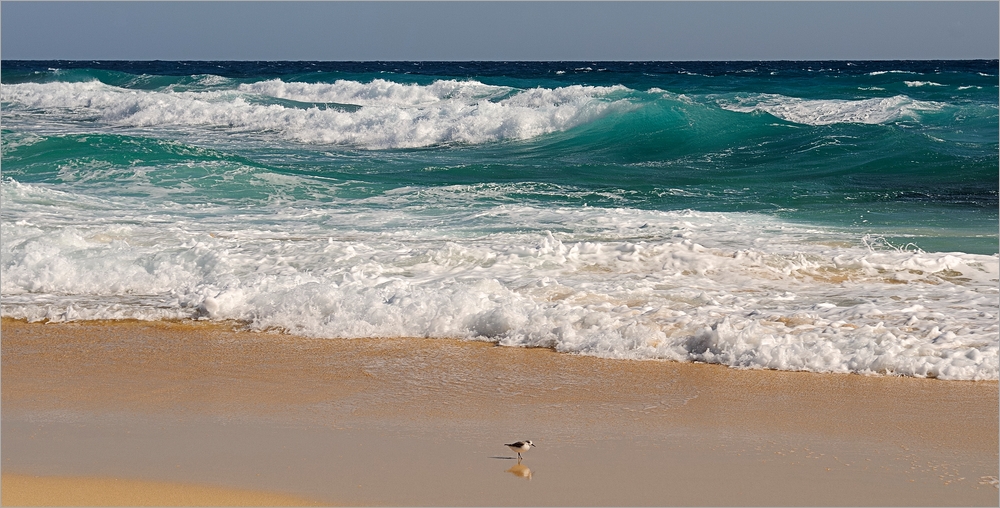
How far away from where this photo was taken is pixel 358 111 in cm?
2197

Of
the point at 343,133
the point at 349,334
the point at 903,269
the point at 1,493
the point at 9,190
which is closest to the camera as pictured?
the point at 1,493

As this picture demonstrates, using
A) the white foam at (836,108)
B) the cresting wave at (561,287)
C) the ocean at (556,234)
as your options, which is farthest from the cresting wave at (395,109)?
the cresting wave at (561,287)

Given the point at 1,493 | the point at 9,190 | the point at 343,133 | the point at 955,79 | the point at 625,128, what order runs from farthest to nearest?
the point at 955,79 → the point at 343,133 → the point at 625,128 → the point at 9,190 → the point at 1,493

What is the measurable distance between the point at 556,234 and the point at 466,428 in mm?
4555

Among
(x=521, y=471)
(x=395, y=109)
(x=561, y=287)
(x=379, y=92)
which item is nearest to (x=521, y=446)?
(x=521, y=471)

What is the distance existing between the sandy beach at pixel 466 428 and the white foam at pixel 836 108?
17.4 m

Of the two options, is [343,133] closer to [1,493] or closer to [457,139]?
[457,139]

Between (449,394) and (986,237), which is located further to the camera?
(986,237)

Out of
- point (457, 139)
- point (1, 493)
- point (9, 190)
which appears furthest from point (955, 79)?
point (1, 493)

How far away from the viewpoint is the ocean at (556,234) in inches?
234

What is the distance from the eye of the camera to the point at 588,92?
25.9 metres

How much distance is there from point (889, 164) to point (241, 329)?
11.6 m

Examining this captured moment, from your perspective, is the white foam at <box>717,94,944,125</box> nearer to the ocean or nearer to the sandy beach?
the ocean

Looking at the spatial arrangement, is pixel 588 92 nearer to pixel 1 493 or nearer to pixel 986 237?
pixel 986 237
